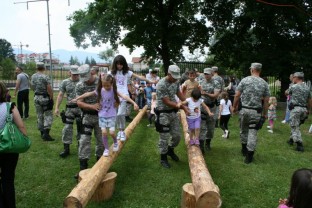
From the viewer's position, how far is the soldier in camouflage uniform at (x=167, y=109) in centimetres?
648

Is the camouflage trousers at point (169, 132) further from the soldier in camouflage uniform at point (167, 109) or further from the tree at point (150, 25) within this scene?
the tree at point (150, 25)

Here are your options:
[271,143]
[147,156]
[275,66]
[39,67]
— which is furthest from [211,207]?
[275,66]

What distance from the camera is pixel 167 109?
6625 mm

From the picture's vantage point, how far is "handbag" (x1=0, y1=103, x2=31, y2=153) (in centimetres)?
397

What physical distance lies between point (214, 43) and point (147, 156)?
15.5 metres

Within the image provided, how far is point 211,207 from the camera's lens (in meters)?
4.10

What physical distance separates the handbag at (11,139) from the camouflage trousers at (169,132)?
3003 mm

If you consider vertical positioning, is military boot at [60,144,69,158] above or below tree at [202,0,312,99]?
below

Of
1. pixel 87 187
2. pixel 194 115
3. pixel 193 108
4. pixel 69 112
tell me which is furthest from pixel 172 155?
pixel 87 187

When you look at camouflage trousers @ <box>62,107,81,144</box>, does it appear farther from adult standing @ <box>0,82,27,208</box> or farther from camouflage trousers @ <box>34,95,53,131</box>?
adult standing @ <box>0,82,27,208</box>

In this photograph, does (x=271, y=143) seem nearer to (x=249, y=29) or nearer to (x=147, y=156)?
(x=147, y=156)

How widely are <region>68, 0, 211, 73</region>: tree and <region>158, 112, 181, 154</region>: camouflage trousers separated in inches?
516

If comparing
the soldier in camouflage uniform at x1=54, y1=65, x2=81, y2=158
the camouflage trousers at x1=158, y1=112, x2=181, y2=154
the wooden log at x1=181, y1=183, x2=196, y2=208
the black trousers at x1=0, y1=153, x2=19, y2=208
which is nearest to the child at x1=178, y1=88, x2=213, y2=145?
the camouflage trousers at x1=158, y1=112, x2=181, y2=154

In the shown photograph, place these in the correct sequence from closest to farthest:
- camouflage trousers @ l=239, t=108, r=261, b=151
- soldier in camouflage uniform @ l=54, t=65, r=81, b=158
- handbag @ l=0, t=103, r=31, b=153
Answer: handbag @ l=0, t=103, r=31, b=153, camouflage trousers @ l=239, t=108, r=261, b=151, soldier in camouflage uniform @ l=54, t=65, r=81, b=158
